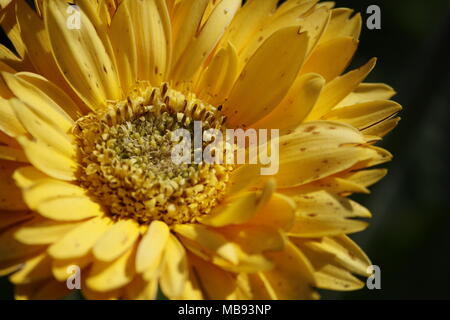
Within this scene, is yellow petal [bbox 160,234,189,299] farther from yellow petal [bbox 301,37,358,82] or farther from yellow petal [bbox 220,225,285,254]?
yellow petal [bbox 301,37,358,82]

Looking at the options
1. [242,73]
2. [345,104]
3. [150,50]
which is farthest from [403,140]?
[150,50]

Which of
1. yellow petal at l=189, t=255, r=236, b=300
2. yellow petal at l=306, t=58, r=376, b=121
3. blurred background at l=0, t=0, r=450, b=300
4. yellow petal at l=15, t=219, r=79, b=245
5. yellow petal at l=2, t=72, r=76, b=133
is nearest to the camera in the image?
yellow petal at l=15, t=219, r=79, b=245

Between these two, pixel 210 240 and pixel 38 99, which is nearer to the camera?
pixel 210 240

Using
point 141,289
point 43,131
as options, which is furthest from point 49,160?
point 141,289

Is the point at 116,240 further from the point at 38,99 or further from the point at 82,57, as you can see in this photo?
the point at 82,57

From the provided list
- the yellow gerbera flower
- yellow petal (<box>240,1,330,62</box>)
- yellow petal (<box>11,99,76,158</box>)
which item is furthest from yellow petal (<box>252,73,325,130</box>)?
yellow petal (<box>11,99,76,158</box>)
